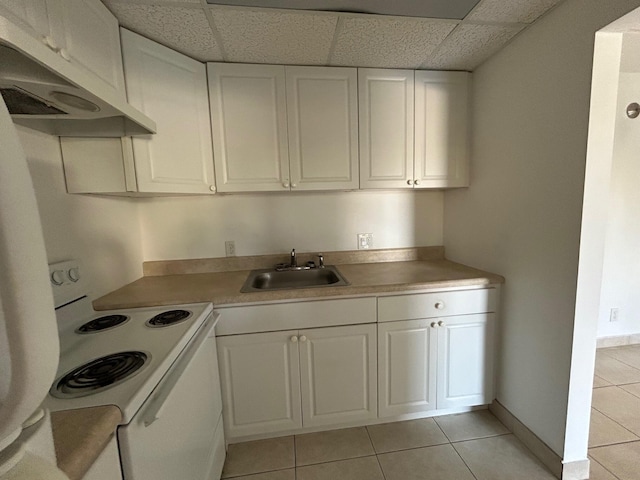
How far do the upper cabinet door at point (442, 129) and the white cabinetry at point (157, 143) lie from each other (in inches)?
53.0

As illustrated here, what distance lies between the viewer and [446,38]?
1.48 metres

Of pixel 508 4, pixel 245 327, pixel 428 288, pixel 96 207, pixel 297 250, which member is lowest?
pixel 245 327

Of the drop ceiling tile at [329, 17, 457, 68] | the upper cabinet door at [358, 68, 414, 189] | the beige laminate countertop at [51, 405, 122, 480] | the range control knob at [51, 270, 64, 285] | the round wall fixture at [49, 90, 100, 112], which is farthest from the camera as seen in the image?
the upper cabinet door at [358, 68, 414, 189]

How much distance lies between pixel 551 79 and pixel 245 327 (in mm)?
1893

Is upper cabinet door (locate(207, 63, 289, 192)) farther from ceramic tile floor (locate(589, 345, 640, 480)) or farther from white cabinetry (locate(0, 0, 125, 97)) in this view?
ceramic tile floor (locate(589, 345, 640, 480))

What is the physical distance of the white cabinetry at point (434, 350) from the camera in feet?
5.22

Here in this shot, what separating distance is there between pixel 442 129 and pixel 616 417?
2047 millimetres

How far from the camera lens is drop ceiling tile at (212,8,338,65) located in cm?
128

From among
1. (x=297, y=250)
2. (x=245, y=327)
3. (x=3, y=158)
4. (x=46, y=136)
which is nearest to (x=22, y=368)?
(x=3, y=158)

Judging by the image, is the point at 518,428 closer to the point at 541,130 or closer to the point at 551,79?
the point at 541,130

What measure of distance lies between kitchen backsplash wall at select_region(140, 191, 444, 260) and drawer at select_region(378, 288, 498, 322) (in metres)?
0.65

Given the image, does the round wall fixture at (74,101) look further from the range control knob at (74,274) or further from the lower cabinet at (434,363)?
the lower cabinet at (434,363)

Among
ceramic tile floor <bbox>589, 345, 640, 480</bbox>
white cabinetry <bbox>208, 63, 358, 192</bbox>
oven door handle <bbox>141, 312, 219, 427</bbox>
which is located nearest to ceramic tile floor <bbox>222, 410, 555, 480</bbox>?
ceramic tile floor <bbox>589, 345, 640, 480</bbox>

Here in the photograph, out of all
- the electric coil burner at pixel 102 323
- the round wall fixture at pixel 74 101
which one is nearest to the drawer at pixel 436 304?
the electric coil burner at pixel 102 323
